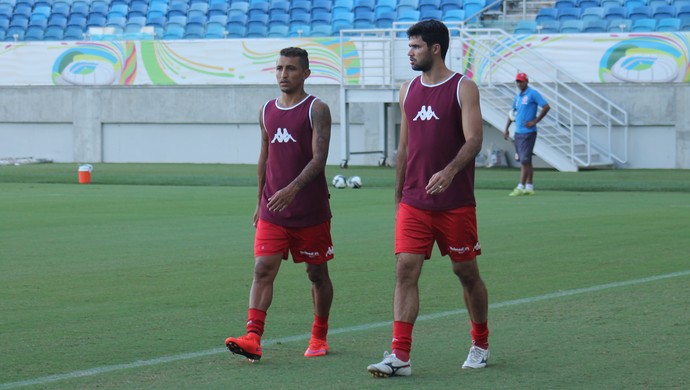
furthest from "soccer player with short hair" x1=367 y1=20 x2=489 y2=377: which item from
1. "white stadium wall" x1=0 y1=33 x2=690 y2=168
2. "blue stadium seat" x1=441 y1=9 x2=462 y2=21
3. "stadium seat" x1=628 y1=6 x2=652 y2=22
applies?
"blue stadium seat" x1=441 y1=9 x2=462 y2=21

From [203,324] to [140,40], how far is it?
28569mm

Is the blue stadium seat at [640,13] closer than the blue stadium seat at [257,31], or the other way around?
the blue stadium seat at [640,13]

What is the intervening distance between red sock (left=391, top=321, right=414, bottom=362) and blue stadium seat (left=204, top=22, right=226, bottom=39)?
30.4m

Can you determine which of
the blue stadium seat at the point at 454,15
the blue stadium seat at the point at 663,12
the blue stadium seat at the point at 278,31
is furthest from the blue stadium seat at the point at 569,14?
the blue stadium seat at the point at 278,31

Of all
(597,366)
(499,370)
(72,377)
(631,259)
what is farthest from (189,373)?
(631,259)

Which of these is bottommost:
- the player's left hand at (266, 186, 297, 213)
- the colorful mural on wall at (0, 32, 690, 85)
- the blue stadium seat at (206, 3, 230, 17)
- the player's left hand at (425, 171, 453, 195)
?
the player's left hand at (266, 186, 297, 213)

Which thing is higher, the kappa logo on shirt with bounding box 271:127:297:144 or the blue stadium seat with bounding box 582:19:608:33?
the blue stadium seat with bounding box 582:19:608:33

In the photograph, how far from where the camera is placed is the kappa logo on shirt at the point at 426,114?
743 cm

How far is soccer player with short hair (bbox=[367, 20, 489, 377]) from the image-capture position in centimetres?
739

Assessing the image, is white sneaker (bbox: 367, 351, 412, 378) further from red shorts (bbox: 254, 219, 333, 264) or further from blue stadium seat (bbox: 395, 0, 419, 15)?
blue stadium seat (bbox: 395, 0, 419, 15)

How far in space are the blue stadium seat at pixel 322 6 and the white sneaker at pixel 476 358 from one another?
98.5 ft

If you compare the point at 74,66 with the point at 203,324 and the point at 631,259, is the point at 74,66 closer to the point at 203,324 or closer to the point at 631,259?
the point at 631,259

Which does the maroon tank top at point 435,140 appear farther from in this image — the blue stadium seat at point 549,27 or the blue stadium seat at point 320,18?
the blue stadium seat at point 320,18

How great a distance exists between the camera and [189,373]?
730cm
